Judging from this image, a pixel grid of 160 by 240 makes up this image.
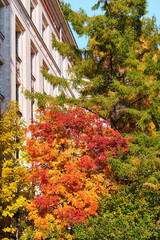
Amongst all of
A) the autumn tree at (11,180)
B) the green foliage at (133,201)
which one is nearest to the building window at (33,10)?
the autumn tree at (11,180)

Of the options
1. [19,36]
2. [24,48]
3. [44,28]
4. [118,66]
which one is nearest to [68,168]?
[118,66]

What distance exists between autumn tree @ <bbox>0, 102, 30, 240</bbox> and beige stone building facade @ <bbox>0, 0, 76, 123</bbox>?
326 centimetres

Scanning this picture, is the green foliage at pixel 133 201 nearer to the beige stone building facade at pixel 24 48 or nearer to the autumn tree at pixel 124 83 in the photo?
the autumn tree at pixel 124 83

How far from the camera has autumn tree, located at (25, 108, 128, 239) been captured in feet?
59.5

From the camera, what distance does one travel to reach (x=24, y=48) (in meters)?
28.4

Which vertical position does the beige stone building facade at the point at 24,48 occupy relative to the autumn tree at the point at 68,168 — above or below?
above

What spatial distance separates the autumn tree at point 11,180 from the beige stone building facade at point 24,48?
128 inches

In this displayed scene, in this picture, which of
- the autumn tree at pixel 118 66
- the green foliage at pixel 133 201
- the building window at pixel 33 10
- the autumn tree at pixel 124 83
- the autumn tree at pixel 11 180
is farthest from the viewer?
the building window at pixel 33 10

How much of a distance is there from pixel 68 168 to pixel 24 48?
12.6 m

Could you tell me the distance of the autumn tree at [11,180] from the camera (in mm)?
18109

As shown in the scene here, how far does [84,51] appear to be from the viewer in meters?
26.5

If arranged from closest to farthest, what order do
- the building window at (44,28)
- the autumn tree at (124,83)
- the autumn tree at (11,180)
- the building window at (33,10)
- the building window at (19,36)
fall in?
1. the autumn tree at (11,180)
2. the autumn tree at (124,83)
3. the building window at (19,36)
4. the building window at (33,10)
5. the building window at (44,28)

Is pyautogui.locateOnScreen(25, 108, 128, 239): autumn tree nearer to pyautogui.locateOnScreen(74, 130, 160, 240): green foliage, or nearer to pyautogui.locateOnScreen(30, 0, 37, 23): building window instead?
pyautogui.locateOnScreen(74, 130, 160, 240): green foliage

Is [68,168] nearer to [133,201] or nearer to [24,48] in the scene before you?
[133,201]
